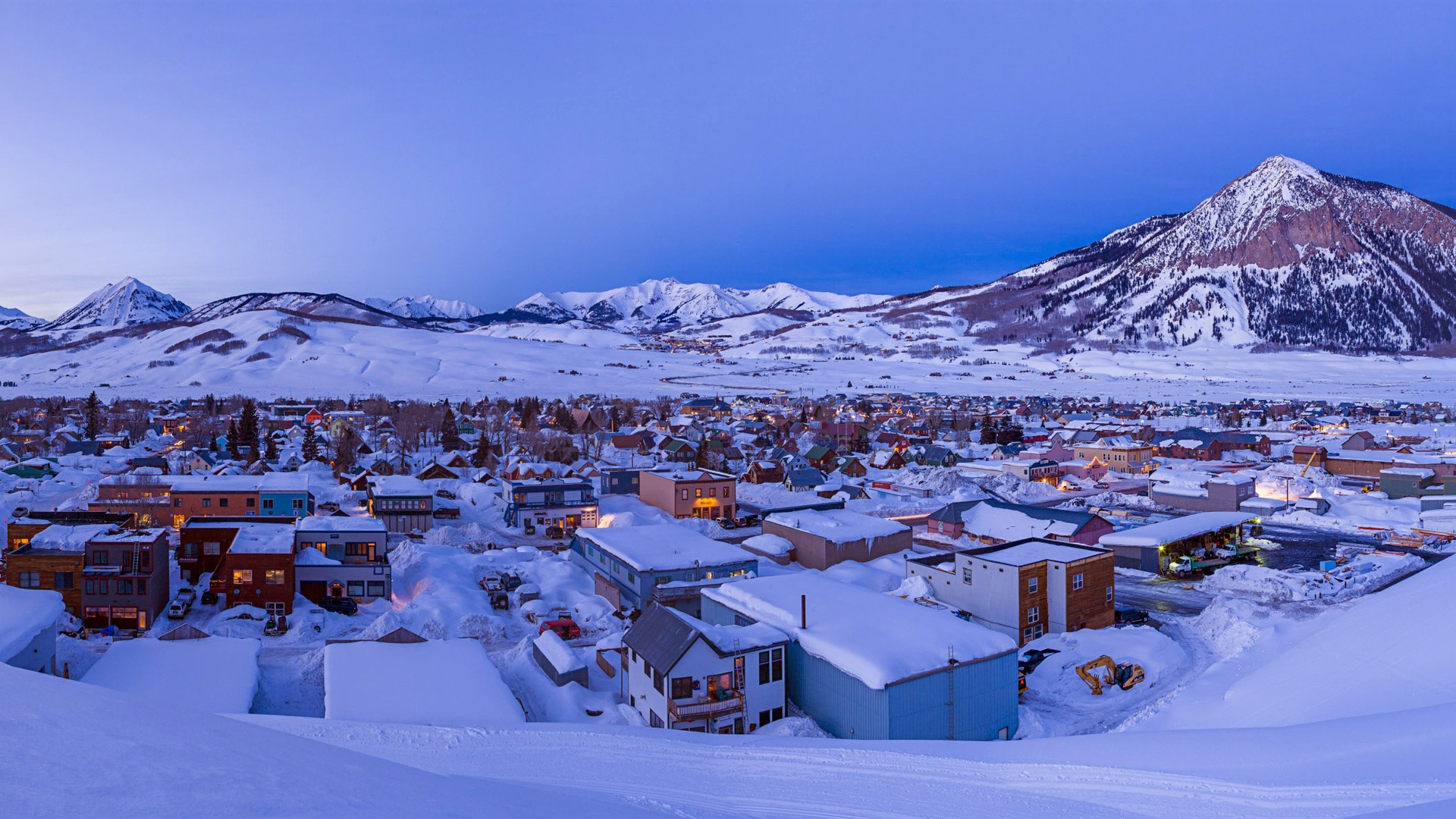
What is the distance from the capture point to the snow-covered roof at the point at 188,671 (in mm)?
9117

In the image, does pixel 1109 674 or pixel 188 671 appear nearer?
pixel 188 671

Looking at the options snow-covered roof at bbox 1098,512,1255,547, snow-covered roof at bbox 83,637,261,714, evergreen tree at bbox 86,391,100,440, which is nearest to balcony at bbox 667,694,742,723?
snow-covered roof at bbox 83,637,261,714

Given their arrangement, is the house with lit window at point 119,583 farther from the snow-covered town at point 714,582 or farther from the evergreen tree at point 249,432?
the evergreen tree at point 249,432

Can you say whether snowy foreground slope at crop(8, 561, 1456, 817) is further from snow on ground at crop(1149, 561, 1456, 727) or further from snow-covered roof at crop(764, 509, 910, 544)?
snow-covered roof at crop(764, 509, 910, 544)

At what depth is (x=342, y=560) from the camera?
1504cm

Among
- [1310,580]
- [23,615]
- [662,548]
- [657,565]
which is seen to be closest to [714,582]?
[657,565]

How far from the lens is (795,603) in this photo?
35.2ft

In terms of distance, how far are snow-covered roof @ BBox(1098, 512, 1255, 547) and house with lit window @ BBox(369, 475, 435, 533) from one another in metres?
16.1

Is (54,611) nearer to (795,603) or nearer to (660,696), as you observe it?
(660,696)

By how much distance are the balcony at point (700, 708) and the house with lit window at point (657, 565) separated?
147 inches

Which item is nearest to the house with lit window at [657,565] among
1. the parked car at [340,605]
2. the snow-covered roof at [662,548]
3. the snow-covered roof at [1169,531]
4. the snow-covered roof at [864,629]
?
the snow-covered roof at [662,548]

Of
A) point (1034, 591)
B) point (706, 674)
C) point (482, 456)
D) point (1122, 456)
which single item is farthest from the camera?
point (1122, 456)

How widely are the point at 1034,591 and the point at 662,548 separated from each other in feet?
21.3

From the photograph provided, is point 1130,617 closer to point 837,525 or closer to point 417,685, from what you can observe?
point 837,525
